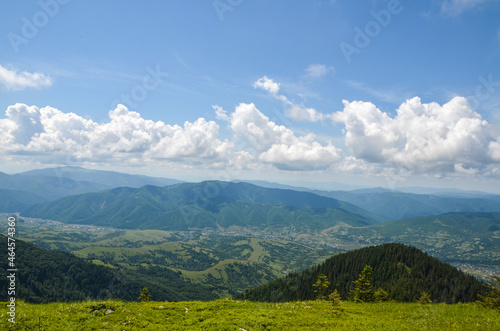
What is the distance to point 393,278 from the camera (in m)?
134

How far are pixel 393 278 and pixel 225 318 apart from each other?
5664 inches

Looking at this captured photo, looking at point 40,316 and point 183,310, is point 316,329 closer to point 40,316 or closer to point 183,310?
point 183,310

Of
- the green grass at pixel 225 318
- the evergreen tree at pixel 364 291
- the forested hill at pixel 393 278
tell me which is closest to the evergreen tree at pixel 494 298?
the green grass at pixel 225 318

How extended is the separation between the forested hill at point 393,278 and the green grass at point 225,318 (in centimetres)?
8343

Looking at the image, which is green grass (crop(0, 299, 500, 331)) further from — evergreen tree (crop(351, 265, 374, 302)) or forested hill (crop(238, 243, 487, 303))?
forested hill (crop(238, 243, 487, 303))

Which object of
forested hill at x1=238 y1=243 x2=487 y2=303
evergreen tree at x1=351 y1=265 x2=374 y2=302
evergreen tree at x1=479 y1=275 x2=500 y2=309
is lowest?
forested hill at x1=238 y1=243 x2=487 y2=303

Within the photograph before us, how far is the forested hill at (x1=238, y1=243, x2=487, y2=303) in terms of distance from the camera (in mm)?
114338

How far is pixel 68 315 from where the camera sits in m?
21.6

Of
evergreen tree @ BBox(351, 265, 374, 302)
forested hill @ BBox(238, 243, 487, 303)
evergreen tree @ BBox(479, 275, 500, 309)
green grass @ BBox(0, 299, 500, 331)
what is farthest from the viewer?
forested hill @ BBox(238, 243, 487, 303)

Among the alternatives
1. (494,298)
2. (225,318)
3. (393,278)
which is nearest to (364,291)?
(494,298)

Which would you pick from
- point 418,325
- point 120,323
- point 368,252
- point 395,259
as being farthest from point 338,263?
point 120,323

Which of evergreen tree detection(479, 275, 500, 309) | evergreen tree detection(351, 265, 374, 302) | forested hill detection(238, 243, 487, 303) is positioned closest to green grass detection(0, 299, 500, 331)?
evergreen tree detection(479, 275, 500, 309)

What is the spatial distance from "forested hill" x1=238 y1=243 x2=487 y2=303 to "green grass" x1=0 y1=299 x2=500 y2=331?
83433 millimetres

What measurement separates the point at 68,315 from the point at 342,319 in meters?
27.4
